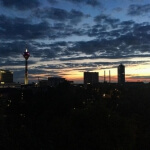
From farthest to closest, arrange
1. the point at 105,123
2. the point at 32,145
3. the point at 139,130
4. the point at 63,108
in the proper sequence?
the point at 63,108
the point at 139,130
the point at 105,123
the point at 32,145

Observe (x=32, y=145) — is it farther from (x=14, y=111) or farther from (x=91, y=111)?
(x=14, y=111)

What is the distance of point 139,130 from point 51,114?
17.4m

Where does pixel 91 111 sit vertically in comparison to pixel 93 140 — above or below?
above

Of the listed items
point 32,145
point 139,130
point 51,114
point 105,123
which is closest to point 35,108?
point 51,114

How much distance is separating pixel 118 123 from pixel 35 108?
30870mm

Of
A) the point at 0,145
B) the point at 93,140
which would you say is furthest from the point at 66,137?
the point at 0,145

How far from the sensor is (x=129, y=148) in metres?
26.7

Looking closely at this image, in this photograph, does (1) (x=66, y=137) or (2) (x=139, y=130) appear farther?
(2) (x=139, y=130)

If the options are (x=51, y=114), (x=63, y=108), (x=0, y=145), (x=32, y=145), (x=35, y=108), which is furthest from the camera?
(x=35, y=108)

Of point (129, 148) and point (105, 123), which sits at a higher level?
point (105, 123)

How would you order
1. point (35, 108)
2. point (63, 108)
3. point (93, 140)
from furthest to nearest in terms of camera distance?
point (35, 108), point (63, 108), point (93, 140)

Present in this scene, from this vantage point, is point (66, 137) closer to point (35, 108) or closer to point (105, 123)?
point (105, 123)

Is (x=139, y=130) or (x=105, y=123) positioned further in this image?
(x=139, y=130)

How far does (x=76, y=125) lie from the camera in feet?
96.9
